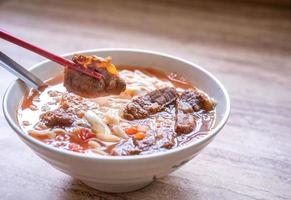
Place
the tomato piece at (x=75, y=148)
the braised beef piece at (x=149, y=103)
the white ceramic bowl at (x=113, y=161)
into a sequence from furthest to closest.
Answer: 1. the braised beef piece at (x=149, y=103)
2. the tomato piece at (x=75, y=148)
3. the white ceramic bowl at (x=113, y=161)

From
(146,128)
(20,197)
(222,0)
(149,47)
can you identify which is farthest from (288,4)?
(20,197)

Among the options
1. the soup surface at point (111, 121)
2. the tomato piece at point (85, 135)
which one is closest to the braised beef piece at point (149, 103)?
the soup surface at point (111, 121)

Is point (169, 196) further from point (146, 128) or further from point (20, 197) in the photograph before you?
point (20, 197)

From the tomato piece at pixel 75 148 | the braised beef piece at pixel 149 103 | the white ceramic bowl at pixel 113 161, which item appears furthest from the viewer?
the braised beef piece at pixel 149 103

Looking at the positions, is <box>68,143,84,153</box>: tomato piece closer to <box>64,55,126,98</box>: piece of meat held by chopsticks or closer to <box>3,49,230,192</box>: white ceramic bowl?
<box>3,49,230,192</box>: white ceramic bowl

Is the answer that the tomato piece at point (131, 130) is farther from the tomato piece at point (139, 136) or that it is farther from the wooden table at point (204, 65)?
the wooden table at point (204, 65)
